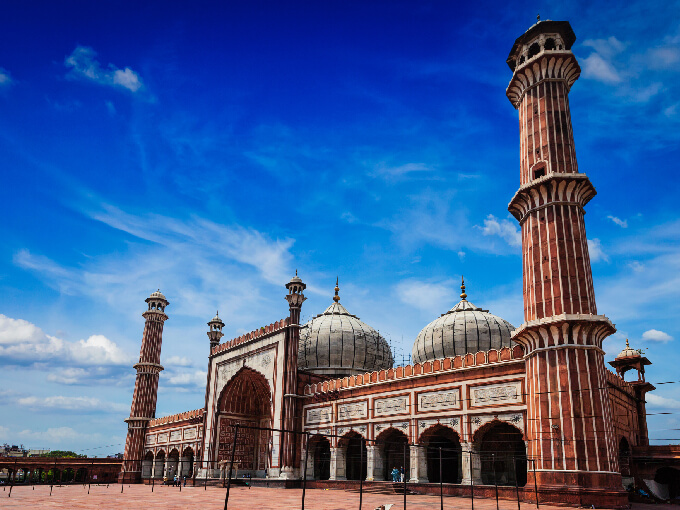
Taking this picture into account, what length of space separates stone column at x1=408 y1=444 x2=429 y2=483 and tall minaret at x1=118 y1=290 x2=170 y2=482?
26.0 m

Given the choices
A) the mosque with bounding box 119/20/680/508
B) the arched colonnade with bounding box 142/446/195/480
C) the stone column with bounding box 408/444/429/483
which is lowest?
the arched colonnade with bounding box 142/446/195/480

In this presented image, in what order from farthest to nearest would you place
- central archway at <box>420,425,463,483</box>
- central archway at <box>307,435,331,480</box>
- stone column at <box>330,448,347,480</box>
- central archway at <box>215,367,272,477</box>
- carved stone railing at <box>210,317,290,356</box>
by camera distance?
central archway at <box>215,367,272,477</box>
carved stone railing at <box>210,317,290,356</box>
central archway at <box>307,435,331,480</box>
stone column at <box>330,448,347,480</box>
central archway at <box>420,425,463,483</box>

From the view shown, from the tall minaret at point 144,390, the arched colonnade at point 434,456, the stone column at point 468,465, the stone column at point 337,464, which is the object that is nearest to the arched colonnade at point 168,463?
the tall minaret at point 144,390

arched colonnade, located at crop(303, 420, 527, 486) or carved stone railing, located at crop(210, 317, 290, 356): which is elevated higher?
carved stone railing, located at crop(210, 317, 290, 356)

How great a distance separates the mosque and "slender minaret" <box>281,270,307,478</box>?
2.4 inches

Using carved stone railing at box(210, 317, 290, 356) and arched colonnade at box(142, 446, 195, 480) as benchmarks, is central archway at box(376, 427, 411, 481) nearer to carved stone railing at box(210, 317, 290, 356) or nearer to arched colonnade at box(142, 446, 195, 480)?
carved stone railing at box(210, 317, 290, 356)

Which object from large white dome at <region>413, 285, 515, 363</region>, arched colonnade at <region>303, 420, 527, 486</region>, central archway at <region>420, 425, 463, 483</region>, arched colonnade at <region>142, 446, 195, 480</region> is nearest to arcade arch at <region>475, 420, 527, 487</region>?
arched colonnade at <region>303, 420, 527, 486</region>

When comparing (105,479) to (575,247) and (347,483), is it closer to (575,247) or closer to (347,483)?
(347,483)

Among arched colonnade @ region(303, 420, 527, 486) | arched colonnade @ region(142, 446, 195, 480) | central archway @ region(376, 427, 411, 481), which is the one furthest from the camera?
arched colonnade @ region(142, 446, 195, 480)

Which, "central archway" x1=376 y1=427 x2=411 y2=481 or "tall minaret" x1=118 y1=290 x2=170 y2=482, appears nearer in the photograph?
"central archway" x1=376 y1=427 x2=411 y2=481

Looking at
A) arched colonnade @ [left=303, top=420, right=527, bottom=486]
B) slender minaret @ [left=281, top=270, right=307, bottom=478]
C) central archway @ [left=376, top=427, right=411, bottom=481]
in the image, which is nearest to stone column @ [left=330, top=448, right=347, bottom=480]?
arched colonnade @ [left=303, top=420, right=527, bottom=486]

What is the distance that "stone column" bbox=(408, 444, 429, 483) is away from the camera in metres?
21.3

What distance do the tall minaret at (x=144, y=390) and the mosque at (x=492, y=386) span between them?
22.5 ft

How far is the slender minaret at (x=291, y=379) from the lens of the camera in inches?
1045
